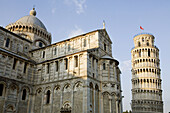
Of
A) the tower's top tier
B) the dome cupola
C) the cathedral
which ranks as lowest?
the cathedral

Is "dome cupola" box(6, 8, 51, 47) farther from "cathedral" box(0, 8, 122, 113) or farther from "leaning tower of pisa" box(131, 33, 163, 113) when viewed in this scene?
"leaning tower of pisa" box(131, 33, 163, 113)

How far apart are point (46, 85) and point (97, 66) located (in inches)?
349

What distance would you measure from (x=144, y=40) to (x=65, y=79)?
130ft

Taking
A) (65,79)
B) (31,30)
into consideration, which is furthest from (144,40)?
(65,79)

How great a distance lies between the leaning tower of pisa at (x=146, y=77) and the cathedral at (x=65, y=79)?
2462 cm

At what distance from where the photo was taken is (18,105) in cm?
2644

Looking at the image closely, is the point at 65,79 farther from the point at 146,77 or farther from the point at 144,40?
the point at 144,40

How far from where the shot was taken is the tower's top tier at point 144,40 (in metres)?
56.8

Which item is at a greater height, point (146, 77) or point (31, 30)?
point (31, 30)

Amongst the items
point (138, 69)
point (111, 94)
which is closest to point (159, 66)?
point (138, 69)

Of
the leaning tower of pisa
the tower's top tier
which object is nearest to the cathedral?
the leaning tower of pisa

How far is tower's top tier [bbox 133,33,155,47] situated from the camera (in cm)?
5681

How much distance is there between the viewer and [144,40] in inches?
2253

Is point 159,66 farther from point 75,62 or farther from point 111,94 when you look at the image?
point 75,62
